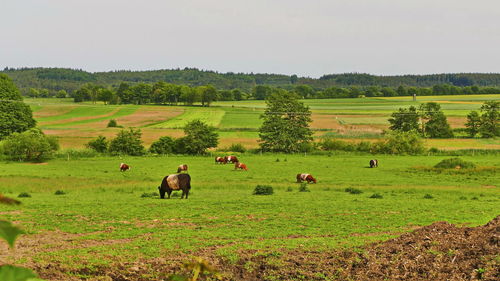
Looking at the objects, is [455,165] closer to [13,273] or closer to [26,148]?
[26,148]

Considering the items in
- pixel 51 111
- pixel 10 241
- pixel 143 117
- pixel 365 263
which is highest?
pixel 10 241

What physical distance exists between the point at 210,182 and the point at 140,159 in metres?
24.5

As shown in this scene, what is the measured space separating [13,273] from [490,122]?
109 metres

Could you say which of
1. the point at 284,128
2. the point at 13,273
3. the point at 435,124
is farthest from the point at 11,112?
the point at 13,273

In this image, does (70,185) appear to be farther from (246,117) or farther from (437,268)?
(246,117)

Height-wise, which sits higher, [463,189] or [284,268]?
[284,268]

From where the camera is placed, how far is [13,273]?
4.51ft

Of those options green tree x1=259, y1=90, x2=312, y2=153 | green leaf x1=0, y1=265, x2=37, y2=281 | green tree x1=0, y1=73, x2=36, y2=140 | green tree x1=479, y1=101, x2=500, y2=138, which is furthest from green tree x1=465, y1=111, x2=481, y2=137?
green leaf x1=0, y1=265, x2=37, y2=281

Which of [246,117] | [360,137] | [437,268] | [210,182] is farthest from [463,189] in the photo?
[246,117]

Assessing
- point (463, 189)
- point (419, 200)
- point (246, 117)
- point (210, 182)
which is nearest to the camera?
point (419, 200)

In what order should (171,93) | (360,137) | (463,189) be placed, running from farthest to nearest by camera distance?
(171,93) → (360,137) → (463,189)

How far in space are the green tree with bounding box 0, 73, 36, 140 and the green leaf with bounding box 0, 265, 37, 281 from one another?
286ft

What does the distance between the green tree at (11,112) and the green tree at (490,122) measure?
8583cm

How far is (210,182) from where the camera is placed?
4094 cm
